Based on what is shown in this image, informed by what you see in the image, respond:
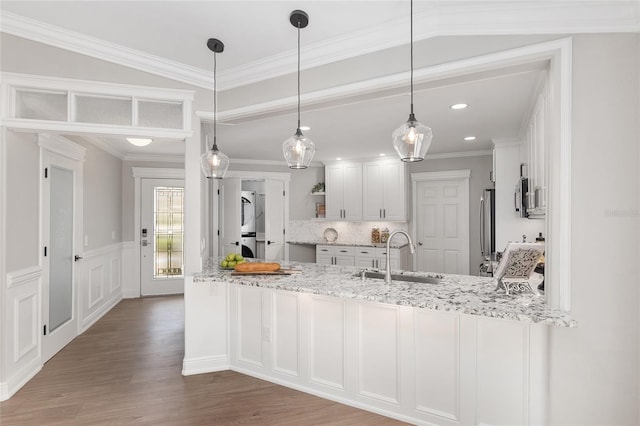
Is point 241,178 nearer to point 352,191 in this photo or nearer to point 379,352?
point 352,191

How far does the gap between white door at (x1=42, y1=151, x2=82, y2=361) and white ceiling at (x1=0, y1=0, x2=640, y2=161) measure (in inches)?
57.5

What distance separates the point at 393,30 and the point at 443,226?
4.31 m

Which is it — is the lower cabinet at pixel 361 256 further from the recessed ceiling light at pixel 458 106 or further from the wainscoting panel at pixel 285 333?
the wainscoting panel at pixel 285 333

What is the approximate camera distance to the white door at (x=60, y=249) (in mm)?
3486

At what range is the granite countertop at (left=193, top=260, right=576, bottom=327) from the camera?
1.91 m

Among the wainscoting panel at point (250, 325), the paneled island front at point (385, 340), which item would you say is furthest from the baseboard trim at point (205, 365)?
the wainscoting panel at point (250, 325)

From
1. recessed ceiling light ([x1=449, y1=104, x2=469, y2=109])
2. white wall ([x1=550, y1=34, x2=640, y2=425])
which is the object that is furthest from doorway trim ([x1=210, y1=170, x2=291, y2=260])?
white wall ([x1=550, y1=34, x2=640, y2=425])

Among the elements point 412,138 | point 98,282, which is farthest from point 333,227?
point 412,138

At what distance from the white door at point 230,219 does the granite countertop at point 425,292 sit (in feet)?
10.4

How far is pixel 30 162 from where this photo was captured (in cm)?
312

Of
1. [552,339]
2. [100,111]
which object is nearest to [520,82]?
[552,339]

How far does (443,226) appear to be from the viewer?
607cm

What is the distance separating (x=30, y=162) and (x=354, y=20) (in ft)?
9.70

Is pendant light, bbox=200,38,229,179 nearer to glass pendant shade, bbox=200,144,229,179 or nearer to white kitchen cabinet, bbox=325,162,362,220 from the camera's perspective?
glass pendant shade, bbox=200,144,229,179
